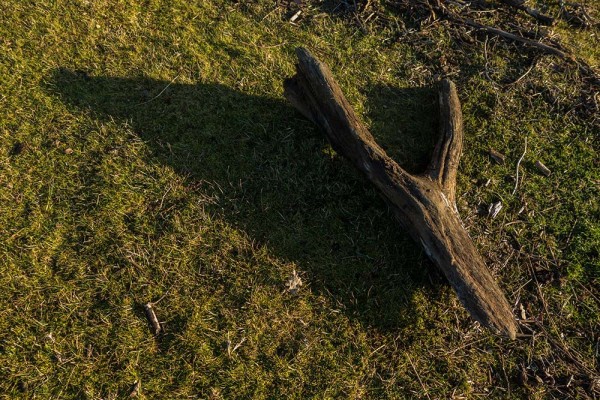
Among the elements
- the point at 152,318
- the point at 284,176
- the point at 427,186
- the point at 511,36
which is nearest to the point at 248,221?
the point at 284,176

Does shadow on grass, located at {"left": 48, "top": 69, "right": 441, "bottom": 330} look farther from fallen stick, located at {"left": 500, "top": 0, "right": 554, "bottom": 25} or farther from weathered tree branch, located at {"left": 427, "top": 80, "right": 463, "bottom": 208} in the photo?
fallen stick, located at {"left": 500, "top": 0, "right": 554, "bottom": 25}

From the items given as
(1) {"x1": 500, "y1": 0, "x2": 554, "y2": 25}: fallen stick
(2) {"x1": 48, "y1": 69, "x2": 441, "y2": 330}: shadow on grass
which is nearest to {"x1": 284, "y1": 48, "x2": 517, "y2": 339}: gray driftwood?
(2) {"x1": 48, "y1": 69, "x2": 441, "y2": 330}: shadow on grass

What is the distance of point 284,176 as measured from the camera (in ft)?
13.4

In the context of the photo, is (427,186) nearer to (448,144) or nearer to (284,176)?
(448,144)

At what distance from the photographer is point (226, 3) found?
15.9 ft

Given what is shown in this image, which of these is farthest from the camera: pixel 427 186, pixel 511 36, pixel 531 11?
pixel 531 11

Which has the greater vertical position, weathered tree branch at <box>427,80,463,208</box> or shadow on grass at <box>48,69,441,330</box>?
weathered tree branch at <box>427,80,463,208</box>

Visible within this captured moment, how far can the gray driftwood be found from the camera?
343cm

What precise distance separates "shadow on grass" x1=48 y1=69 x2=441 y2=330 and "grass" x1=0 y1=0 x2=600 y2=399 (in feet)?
0.06

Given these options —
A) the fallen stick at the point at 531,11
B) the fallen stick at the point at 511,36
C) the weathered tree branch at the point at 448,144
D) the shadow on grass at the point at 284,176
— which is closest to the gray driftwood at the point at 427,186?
the weathered tree branch at the point at 448,144

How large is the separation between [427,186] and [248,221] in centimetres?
153

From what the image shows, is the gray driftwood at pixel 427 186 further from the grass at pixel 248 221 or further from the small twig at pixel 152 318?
the small twig at pixel 152 318

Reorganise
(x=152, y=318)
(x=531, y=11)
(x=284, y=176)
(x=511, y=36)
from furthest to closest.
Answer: (x=531, y=11), (x=511, y=36), (x=284, y=176), (x=152, y=318)

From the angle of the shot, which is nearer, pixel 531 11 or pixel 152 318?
pixel 152 318
